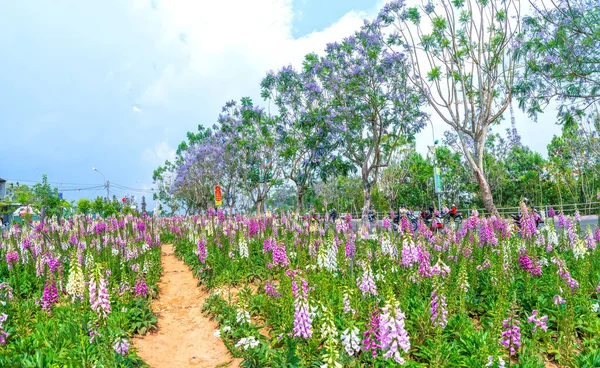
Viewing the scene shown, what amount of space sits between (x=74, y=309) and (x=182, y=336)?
2181 millimetres

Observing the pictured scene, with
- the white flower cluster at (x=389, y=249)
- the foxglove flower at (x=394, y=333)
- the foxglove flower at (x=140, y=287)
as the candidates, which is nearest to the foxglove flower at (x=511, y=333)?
the foxglove flower at (x=394, y=333)

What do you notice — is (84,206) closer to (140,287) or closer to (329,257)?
(140,287)

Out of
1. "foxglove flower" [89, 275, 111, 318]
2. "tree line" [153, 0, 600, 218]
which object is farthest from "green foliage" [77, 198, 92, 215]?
"foxglove flower" [89, 275, 111, 318]

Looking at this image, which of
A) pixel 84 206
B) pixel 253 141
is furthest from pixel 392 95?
pixel 84 206

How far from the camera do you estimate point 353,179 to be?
61031 millimetres

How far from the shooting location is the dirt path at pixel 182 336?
6775mm

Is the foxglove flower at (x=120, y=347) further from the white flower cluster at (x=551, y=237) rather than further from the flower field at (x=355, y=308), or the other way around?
the white flower cluster at (x=551, y=237)

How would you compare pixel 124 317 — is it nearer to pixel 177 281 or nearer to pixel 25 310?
pixel 25 310

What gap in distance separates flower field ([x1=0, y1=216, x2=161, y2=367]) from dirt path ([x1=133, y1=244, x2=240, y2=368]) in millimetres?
413

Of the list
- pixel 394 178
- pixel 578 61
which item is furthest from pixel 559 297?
pixel 394 178

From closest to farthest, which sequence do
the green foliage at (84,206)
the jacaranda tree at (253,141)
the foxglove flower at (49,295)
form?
the foxglove flower at (49,295) < the jacaranda tree at (253,141) < the green foliage at (84,206)

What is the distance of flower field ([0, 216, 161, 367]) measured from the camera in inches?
209

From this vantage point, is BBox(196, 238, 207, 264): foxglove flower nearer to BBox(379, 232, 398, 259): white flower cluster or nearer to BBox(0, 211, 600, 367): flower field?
BBox(0, 211, 600, 367): flower field

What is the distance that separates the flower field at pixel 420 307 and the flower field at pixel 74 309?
5.16ft
